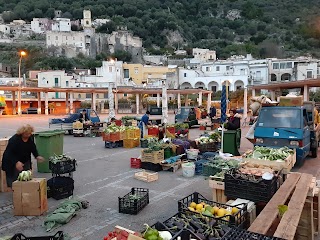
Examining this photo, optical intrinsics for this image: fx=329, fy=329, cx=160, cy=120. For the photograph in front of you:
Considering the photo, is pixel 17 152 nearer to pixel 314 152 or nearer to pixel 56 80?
pixel 314 152

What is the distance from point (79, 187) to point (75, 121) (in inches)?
525

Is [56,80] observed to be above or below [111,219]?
above

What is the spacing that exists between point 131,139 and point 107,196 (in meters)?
7.57

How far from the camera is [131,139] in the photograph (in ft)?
50.3

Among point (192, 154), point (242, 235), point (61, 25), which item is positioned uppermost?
point (61, 25)

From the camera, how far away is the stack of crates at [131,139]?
605 inches

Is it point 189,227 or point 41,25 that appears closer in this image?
point 189,227

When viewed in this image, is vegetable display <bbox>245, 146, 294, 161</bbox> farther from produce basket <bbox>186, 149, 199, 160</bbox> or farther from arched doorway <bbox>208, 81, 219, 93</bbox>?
A: arched doorway <bbox>208, 81, 219, 93</bbox>

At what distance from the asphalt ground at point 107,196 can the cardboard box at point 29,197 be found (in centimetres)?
14

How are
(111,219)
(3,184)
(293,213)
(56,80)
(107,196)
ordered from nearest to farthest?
(293,213) → (111,219) → (107,196) → (3,184) → (56,80)

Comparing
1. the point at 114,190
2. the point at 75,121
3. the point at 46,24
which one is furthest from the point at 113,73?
the point at 46,24

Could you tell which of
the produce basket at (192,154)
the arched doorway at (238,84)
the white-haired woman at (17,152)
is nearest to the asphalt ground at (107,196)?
the white-haired woman at (17,152)

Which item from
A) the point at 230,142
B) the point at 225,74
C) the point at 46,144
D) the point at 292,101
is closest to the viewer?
the point at 46,144

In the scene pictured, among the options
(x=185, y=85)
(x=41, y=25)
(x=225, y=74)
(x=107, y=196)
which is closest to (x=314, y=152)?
(x=107, y=196)
